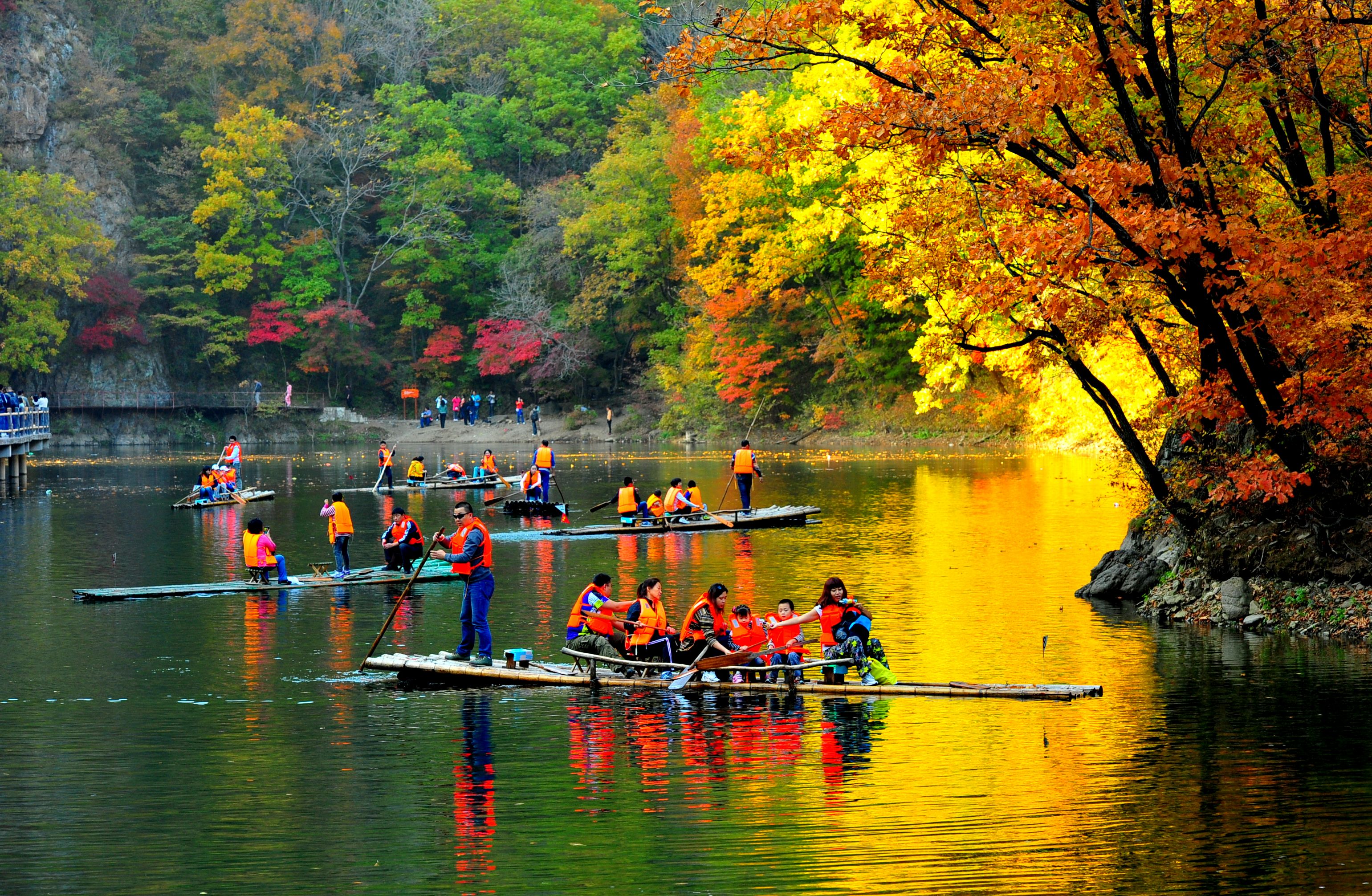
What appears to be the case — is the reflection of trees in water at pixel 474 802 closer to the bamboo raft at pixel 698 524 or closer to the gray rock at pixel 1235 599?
the gray rock at pixel 1235 599

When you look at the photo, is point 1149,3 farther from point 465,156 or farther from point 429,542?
point 465,156

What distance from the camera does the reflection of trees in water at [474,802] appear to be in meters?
10.6

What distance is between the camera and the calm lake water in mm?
10578

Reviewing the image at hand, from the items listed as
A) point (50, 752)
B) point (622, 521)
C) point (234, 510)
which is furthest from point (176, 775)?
point (234, 510)

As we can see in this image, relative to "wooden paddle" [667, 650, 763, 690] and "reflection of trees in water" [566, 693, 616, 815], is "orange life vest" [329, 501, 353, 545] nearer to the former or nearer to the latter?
"reflection of trees in water" [566, 693, 616, 815]

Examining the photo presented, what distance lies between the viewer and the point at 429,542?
104 ft

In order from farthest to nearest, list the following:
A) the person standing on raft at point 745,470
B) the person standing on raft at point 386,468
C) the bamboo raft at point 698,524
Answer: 1. the person standing on raft at point 386,468
2. the person standing on raft at point 745,470
3. the bamboo raft at point 698,524

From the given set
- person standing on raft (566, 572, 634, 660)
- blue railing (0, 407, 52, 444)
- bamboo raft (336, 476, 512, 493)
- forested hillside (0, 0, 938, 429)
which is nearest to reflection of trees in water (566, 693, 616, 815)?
person standing on raft (566, 572, 634, 660)

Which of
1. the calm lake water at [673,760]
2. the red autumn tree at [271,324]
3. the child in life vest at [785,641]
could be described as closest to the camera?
the calm lake water at [673,760]

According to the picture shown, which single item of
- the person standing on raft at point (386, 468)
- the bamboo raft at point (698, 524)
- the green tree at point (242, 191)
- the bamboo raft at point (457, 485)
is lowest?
the bamboo raft at point (698, 524)

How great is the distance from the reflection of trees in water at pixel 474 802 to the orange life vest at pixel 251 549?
9.74 m

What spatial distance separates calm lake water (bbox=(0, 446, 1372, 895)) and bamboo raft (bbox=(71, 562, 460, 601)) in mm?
339

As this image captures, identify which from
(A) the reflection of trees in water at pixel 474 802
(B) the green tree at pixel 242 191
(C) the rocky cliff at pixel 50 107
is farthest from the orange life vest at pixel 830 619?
(C) the rocky cliff at pixel 50 107

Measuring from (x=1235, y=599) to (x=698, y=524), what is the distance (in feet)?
48.8
